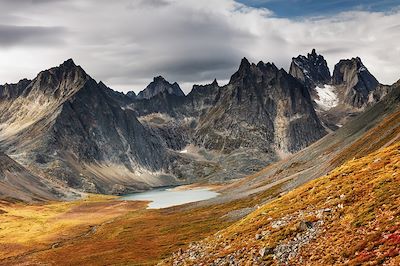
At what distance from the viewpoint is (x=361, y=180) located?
52.3m

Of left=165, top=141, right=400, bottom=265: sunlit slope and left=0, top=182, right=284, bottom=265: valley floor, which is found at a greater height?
left=165, top=141, right=400, bottom=265: sunlit slope

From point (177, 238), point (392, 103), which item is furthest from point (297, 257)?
point (392, 103)

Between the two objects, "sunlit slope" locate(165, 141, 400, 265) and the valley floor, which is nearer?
"sunlit slope" locate(165, 141, 400, 265)

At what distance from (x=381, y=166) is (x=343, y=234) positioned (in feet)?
66.0

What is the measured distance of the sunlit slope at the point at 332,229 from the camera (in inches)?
1379

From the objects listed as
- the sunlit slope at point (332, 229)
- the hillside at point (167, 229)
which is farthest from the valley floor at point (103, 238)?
the sunlit slope at point (332, 229)

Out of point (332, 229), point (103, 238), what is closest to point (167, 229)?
point (103, 238)

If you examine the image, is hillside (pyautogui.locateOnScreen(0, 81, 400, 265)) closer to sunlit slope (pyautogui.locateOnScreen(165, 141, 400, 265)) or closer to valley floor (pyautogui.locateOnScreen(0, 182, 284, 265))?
valley floor (pyautogui.locateOnScreen(0, 182, 284, 265))

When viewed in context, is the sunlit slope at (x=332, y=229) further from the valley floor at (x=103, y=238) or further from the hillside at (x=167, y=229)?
the valley floor at (x=103, y=238)

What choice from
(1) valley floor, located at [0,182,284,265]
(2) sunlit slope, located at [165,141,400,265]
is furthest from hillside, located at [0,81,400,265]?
(2) sunlit slope, located at [165,141,400,265]

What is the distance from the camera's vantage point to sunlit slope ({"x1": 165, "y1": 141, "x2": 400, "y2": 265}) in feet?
115

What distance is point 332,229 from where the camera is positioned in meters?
41.5

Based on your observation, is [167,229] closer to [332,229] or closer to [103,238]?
[103,238]

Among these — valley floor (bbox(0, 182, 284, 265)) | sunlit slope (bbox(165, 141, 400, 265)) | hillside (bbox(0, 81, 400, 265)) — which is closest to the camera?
sunlit slope (bbox(165, 141, 400, 265))
